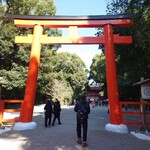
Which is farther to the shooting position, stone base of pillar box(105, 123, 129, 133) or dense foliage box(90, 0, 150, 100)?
stone base of pillar box(105, 123, 129, 133)

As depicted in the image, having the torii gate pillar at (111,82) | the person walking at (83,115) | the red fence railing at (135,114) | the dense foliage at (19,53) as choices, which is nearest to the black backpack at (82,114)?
the person walking at (83,115)

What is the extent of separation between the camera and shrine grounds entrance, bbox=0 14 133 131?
45.2ft

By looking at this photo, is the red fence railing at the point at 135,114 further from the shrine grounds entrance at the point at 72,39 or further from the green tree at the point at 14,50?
the green tree at the point at 14,50

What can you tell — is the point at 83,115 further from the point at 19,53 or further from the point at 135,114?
the point at 19,53

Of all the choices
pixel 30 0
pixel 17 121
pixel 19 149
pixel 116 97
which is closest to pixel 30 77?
pixel 17 121

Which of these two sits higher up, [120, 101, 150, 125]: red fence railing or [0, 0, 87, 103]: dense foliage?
[0, 0, 87, 103]: dense foliage

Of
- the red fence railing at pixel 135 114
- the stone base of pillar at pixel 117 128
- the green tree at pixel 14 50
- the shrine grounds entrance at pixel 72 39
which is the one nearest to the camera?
the stone base of pillar at pixel 117 128

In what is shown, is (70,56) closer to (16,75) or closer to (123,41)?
(16,75)

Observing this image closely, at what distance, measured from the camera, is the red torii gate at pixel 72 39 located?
13805 mm

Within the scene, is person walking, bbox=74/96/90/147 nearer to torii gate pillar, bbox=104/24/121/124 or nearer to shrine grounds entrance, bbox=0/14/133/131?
torii gate pillar, bbox=104/24/121/124

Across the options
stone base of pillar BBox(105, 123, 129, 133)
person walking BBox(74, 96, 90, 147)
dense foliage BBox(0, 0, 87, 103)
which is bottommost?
stone base of pillar BBox(105, 123, 129, 133)

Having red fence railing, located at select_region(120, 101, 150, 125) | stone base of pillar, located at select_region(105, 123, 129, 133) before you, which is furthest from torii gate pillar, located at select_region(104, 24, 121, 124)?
red fence railing, located at select_region(120, 101, 150, 125)

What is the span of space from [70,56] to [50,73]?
28224 mm

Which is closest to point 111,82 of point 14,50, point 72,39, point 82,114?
point 72,39
